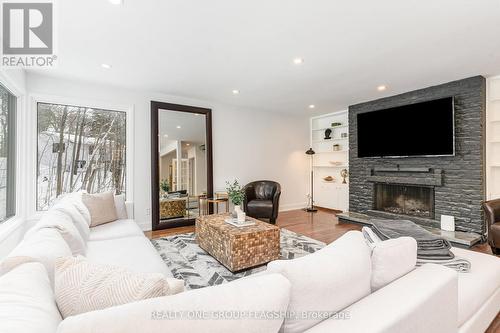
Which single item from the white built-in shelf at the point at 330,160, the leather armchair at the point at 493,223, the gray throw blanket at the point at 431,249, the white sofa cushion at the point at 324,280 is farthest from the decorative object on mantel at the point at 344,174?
the white sofa cushion at the point at 324,280

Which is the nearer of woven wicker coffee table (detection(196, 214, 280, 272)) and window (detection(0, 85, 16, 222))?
woven wicker coffee table (detection(196, 214, 280, 272))

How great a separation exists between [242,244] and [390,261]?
1.60 m

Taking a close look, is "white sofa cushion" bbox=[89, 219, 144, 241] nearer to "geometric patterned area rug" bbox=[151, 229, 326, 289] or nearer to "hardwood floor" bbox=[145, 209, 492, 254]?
"geometric patterned area rug" bbox=[151, 229, 326, 289]

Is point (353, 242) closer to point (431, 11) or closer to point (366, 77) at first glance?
point (431, 11)

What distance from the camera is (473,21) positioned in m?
2.19

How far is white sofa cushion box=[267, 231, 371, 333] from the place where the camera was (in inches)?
34.4

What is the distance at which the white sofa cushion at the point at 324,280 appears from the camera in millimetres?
873

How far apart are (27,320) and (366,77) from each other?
4.13 metres

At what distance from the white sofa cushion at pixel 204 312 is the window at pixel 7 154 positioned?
3608 mm

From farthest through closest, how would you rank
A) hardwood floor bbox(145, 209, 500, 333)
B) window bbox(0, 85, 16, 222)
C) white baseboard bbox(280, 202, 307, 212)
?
white baseboard bbox(280, 202, 307, 212) < hardwood floor bbox(145, 209, 500, 333) < window bbox(0, 85, 16, 222)

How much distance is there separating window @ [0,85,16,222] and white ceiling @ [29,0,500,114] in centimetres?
70

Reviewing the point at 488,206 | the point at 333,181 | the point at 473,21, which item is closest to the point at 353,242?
the point at 473,21

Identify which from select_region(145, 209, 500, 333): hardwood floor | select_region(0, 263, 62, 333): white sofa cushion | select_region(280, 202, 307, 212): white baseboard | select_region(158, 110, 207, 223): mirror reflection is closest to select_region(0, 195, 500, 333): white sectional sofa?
select_region(0, 263, 62, 333): white sofa cushion

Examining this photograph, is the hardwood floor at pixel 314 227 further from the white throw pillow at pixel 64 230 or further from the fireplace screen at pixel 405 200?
the white throw pillow at pixel 64 230
